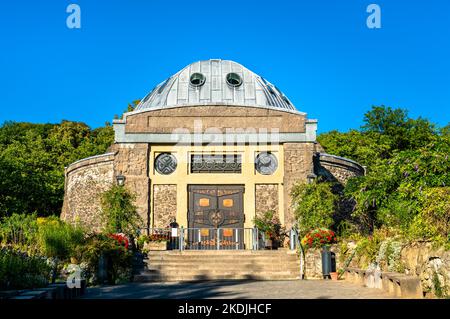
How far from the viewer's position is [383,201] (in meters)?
18.7

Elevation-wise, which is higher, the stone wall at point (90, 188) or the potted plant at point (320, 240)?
the stone wall at point (90, 188)

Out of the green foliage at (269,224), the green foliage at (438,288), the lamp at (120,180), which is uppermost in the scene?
the lamp at (120,180)

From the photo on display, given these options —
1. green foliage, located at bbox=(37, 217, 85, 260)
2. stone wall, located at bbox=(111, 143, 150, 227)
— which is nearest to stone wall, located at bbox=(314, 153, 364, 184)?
stone wall, located at bbox=(111, 143, 150, 227)

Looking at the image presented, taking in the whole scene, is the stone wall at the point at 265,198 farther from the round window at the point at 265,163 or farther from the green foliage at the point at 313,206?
the green foliage at the point at 313,206

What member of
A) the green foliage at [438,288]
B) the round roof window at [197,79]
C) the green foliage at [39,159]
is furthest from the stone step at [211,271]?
the green foliage at [39,159]

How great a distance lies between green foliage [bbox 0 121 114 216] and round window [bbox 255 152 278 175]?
14125 mm

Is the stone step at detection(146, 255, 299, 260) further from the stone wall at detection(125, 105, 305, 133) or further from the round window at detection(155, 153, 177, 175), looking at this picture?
the stone wall at detection(125, 105, 305, 133)

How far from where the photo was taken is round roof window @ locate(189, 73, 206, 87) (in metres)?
27.9

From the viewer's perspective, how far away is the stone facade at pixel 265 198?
2173 centimetres

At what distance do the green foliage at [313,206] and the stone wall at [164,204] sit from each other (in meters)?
4.85

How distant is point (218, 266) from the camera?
1706 cm

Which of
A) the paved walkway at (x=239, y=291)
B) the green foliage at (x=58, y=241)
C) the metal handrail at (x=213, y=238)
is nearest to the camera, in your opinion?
the paved walkway at (x=239, y=291)

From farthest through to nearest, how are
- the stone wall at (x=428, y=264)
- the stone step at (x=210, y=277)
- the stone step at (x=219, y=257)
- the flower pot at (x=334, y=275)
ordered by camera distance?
the stone step at (x=219, y=257) → the stone step at (x=210, y=277) → the flower pot at (x=334, y=275) → the stone wall at (x=428, y=264)

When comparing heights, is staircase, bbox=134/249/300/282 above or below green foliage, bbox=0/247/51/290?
below
